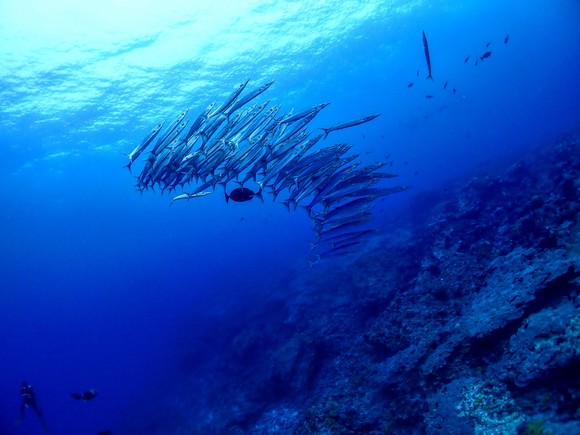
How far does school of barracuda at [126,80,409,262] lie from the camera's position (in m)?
6.27

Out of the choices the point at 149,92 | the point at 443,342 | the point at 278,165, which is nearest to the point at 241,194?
the point at 278,165

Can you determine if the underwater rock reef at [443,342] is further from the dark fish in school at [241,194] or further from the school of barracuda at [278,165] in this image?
the dark fish in school at [241,194]

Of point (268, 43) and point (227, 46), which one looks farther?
point (268, 43)

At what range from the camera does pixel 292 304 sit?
15.1 m

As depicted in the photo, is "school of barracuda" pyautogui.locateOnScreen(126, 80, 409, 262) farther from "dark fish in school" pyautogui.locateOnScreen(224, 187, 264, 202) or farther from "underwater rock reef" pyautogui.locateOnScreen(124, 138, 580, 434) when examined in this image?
"underwater rock reef" pyautogui.locateOnScreen(124, 138, 580, 434)

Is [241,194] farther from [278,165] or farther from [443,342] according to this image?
[443,342]

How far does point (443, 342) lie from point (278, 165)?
407 centimetres

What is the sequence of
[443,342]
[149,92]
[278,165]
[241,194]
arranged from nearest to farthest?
1. [443,342]
2. [241,194]
3. [278,165]
4. [149,92]

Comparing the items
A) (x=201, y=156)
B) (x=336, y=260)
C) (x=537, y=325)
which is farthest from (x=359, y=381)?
(x=336, y=260)

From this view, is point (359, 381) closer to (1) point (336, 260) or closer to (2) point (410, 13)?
(1) point (336, 260)

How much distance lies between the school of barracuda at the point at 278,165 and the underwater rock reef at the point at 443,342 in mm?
2077

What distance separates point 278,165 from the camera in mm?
6410

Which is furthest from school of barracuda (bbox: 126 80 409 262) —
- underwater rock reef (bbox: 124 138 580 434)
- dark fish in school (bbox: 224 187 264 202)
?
underwater rock reef (bbox: 124 138 580 434)

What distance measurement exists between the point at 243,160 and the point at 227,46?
20416mm
